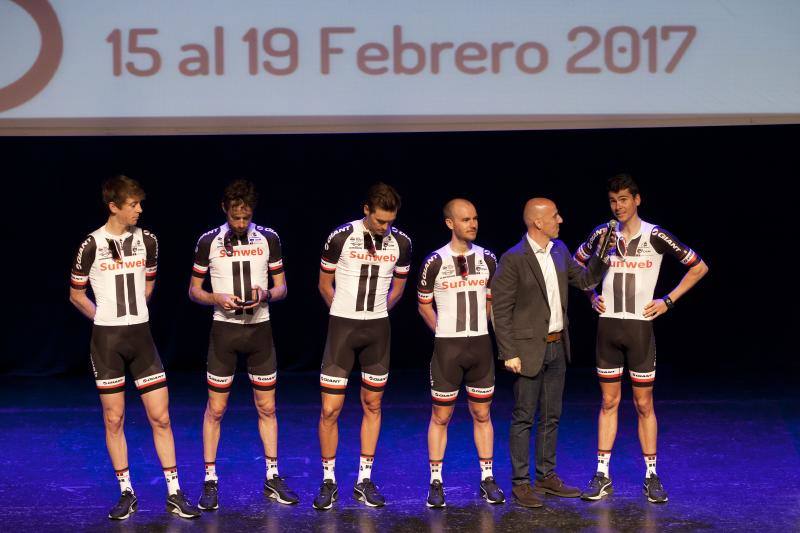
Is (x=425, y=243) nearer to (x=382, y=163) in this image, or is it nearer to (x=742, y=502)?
(x=382, y=163)

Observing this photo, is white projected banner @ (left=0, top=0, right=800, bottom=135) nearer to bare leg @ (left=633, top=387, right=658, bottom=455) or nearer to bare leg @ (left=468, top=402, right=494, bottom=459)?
bare leg @ (left=633, top=387, right=658, bottom=455)

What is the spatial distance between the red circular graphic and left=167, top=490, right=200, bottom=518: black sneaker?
9.03 feet

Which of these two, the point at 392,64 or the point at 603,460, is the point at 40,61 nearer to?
the point at 392,64

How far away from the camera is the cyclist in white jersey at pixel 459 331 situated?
16.3 feet

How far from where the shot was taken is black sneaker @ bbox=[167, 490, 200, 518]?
4828 millimetres

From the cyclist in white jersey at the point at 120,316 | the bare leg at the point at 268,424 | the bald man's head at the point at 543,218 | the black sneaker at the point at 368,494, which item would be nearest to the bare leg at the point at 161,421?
the cyclist in white jersey at the point at 120,316

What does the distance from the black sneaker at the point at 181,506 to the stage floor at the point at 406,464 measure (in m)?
0.04

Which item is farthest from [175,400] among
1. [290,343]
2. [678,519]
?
[678,519]

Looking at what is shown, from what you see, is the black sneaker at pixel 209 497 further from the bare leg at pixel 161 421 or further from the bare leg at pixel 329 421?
the bare leg at pixel 329 421

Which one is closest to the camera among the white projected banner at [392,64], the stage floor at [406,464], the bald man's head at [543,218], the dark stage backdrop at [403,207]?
the stage floor at [406,464]

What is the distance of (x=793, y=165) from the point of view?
8.54 meters

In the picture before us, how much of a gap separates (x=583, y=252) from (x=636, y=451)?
1.34 meters

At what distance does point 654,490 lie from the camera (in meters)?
5.02

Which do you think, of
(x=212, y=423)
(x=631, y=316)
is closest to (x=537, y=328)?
(x=631, y=316)
